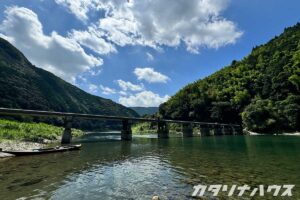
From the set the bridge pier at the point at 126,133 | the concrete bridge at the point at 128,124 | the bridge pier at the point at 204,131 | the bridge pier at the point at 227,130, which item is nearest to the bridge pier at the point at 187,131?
the concrete bridge at the point at 128,124

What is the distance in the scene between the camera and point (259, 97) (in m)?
151

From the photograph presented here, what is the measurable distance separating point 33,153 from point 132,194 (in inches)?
1179

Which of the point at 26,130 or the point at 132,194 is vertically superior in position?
the point at 26,130

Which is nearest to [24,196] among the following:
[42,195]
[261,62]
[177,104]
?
[42,195]

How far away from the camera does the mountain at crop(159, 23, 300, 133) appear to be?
391ft

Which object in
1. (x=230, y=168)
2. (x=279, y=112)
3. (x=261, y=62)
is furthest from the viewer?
(x=261, y=62)

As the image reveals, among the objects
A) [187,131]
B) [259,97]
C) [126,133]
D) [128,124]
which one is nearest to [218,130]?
[187,131]

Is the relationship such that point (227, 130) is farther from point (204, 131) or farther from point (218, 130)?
point (204, 131)

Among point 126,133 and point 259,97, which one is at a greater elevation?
point 259,97

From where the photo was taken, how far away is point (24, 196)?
17.2 metres

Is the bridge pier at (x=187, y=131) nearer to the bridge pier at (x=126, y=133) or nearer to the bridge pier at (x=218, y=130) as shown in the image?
the bridge pier at (x=218, y=130)

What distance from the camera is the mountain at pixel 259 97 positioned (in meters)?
119

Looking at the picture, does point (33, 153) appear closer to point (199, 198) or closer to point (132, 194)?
point (132, 194)

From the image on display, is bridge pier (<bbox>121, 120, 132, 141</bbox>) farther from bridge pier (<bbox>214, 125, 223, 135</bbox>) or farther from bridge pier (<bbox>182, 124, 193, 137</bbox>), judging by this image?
bridge pier (<bbox>214, 125, 223, 135</bbox>)
